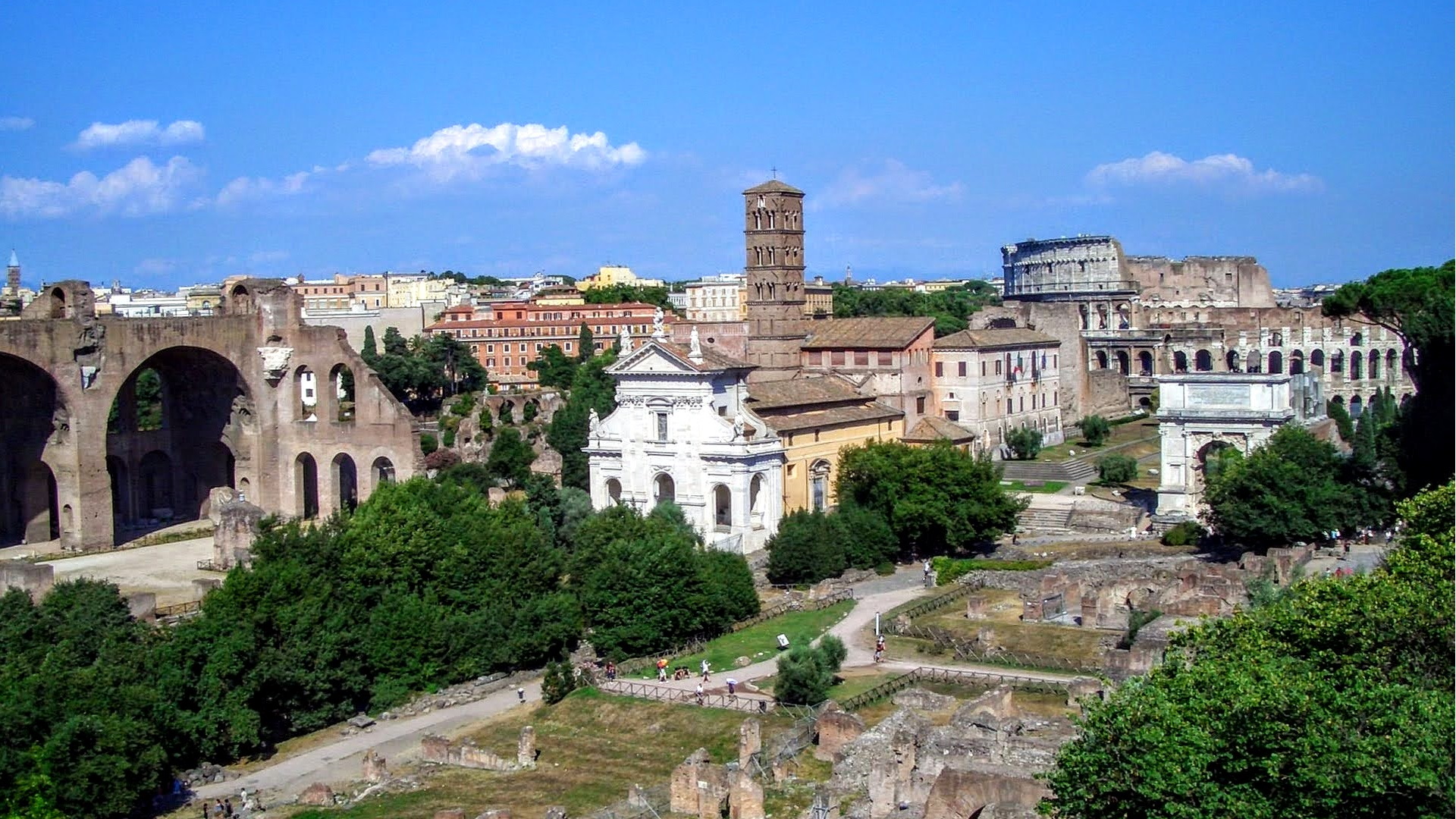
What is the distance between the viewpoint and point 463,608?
3806cm

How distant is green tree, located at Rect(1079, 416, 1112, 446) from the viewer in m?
65.1

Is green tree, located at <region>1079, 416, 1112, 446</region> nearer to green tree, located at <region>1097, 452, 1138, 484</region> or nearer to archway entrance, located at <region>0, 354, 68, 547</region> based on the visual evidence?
green tree, located at <region>1097, 452, 1138, 484</region>

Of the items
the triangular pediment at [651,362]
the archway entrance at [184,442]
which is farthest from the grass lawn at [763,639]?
the archway entrance at [184,442]

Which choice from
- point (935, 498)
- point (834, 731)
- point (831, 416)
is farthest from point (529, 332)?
point (834, 731)

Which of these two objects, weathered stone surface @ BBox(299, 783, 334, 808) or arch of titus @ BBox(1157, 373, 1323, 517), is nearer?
weathered stone surface @ BBox(299, 783, 334, 808)

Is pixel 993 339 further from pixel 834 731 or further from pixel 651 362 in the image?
pixel 834 731

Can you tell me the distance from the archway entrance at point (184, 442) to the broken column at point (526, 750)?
3191 cm

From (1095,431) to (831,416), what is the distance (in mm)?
17496

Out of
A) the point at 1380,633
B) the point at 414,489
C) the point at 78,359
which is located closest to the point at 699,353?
the point at 414,489

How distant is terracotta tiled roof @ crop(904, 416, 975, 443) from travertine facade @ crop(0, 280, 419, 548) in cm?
1781

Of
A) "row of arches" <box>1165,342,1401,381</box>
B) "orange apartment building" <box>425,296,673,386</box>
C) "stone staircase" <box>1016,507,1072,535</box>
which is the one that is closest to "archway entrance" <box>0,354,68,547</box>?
"stone staircase" <box>1016,507,1072,535</box>

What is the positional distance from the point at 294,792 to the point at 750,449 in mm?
21349

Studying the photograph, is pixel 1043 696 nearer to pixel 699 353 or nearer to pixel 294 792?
pixel 294 792

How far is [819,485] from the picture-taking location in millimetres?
51344
